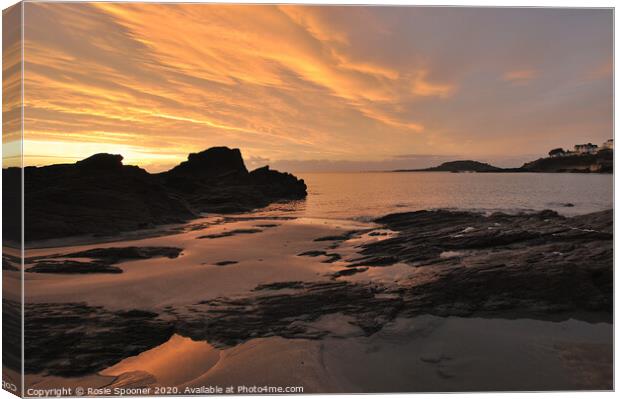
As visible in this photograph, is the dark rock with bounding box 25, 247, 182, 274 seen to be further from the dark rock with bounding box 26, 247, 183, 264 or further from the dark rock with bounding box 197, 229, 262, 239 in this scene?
the dark rock with bounding box 197, 229, 262, 239

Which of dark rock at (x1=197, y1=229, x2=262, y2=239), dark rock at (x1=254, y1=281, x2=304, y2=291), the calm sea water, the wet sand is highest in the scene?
the calm sea water

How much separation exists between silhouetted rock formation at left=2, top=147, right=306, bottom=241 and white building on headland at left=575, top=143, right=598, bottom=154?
9.00 metres

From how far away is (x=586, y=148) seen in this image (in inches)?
263

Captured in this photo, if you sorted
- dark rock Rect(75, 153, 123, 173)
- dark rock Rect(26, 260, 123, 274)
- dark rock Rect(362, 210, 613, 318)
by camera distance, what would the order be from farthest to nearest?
dark rock Rect(75, 153, 123, 173) < dark rock Rect(26, 260, 123, 274) < dark rock Rect(362, 210, 613, 318)

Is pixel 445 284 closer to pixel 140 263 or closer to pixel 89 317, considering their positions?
pixel 89 317

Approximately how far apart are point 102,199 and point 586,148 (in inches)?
553

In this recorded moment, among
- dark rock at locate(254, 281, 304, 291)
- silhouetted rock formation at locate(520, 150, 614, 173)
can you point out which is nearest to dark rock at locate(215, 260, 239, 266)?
dark rock at locate(254, 281, 304, 291)

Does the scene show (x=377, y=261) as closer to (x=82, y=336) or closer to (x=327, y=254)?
(x=327, y=254)

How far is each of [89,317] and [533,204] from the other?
37.3 feet

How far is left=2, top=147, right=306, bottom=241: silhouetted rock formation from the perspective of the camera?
28.9 feet

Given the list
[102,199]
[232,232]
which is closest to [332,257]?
[232,232]

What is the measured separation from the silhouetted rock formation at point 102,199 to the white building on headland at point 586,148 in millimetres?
9000

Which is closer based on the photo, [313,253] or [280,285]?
[280,285]

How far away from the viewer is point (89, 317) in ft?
17.8
